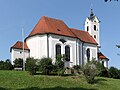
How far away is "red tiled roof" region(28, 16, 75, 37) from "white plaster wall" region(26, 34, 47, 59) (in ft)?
3.06

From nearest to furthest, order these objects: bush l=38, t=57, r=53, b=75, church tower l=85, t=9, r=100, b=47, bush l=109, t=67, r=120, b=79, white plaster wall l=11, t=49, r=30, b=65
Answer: bush l=38, t=57, r=53, b=75 < bush l=109, t=67, r=120, b=79 < white plaster wall l=11, t=49, r=30, b=65 < church tower l=85, t=9, r=100, b=47

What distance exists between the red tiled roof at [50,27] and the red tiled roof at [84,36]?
4618 millimetres

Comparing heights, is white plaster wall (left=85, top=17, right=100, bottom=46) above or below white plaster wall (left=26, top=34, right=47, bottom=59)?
above

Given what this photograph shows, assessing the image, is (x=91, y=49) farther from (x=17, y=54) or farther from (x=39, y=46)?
(x=17, y=54)

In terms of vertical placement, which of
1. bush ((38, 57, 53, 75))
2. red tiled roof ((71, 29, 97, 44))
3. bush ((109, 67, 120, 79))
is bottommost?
bush ((109, 67, 120, 79))

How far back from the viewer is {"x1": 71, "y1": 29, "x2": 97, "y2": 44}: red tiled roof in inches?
2470

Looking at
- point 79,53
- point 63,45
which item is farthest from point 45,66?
point 79,53

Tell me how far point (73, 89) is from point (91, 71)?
9015mm

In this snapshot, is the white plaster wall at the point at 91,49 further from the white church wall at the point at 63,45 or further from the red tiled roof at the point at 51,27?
A: the white church wall at the point at 63,45

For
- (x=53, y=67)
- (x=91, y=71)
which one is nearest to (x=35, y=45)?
(x=53, y=67)

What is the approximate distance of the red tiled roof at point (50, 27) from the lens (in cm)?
5471

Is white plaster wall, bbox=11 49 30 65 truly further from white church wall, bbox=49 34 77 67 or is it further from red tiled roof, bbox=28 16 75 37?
white church wall, bbox=49 34 77 67

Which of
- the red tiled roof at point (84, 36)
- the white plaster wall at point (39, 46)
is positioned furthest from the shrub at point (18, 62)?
the red tiled roof at point (84, 36)

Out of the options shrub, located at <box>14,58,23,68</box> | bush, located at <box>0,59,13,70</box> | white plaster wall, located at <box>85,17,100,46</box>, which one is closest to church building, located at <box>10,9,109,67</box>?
shrub, located at <box>14,58,23,68</box>
